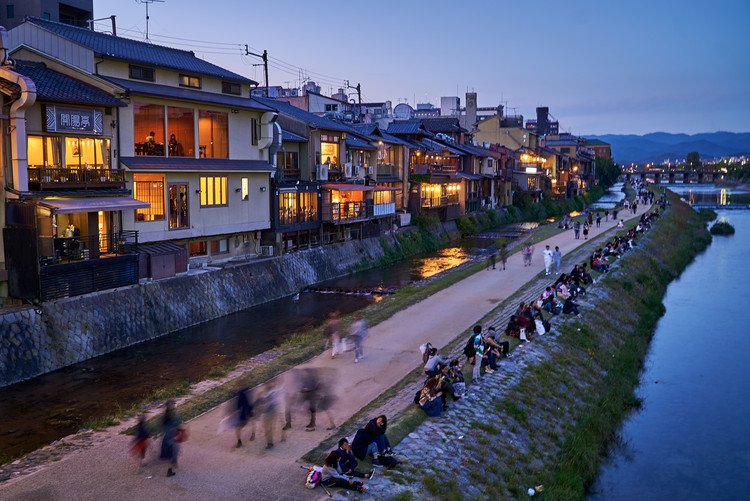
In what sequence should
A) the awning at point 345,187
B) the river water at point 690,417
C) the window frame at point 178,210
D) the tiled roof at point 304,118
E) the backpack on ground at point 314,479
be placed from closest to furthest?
1. the backpack on ground at point 314,479
2. the river water at point 690,417
3. the window frame at point 178,210
4. the tiled roof at point 304,118
5. the awning at point 345,187

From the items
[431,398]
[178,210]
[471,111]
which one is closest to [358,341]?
[431,398]

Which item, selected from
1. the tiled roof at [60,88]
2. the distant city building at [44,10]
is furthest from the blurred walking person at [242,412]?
the distant city building at [44,10]

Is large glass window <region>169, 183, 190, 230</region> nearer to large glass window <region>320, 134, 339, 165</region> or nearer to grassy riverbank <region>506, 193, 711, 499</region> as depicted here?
large glass window <region>320, 134, 339, 165</region>

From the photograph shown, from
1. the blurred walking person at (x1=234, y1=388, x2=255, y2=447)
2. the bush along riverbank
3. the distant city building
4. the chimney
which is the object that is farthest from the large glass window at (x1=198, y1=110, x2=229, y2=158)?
the chimney

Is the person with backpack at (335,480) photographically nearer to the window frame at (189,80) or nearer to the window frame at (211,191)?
the window frame at (211,191)

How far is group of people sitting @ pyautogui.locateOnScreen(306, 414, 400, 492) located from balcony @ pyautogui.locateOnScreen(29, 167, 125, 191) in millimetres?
15993

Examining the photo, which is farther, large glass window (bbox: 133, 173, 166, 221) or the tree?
the tree

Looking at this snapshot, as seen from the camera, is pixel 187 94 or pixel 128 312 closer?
pixel 128 312

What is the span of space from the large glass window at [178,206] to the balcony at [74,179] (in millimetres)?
3591

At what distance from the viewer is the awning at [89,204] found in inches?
897

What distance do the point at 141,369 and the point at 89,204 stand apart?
6.60m

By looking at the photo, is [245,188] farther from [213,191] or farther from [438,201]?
[438,201]

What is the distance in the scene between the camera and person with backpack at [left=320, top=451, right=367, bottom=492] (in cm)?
1155

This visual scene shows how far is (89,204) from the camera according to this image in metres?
24.3
